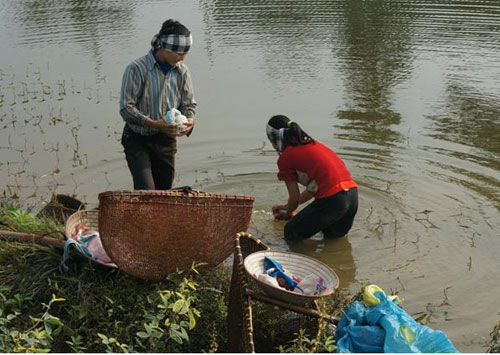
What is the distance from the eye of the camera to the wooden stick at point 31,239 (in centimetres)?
437

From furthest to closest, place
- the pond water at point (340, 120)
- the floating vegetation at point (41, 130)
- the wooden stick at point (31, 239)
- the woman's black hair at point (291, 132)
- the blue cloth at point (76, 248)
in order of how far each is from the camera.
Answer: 1. the floating vegetation at point (41, 130)
2. the pond water at point (340, 120)
3. the woman's black hair at point (291, 132)
4. the wooden stick at point (31, 239)
5. the blue cloth at point (76, 248)

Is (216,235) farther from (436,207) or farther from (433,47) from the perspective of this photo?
(433,47)

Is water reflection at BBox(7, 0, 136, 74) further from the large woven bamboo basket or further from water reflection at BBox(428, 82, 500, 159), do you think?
the large woven bamboo basket

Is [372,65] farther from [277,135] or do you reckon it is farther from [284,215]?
[277,135]

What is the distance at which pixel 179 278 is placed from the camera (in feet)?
13.4

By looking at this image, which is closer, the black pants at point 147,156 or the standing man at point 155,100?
the standing man at point 155,100

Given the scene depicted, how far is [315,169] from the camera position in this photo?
17.2 feet

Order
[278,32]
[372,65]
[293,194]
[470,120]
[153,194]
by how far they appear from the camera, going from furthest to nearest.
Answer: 1. [278,32]
2. [372,65]
3. [470,120]
4. [293,194]
5. [153,194]

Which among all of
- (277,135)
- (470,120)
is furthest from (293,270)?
(470,120)

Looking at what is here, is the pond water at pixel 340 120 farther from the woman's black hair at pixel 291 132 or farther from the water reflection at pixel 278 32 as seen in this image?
the woman's black hair at pixel 291 132

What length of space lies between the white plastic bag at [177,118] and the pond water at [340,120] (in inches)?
57.9

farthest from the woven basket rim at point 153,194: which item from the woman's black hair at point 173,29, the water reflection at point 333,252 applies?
the water reflection at point 333,252

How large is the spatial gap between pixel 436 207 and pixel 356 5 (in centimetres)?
1157

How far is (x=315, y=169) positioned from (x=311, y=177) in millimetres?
96
